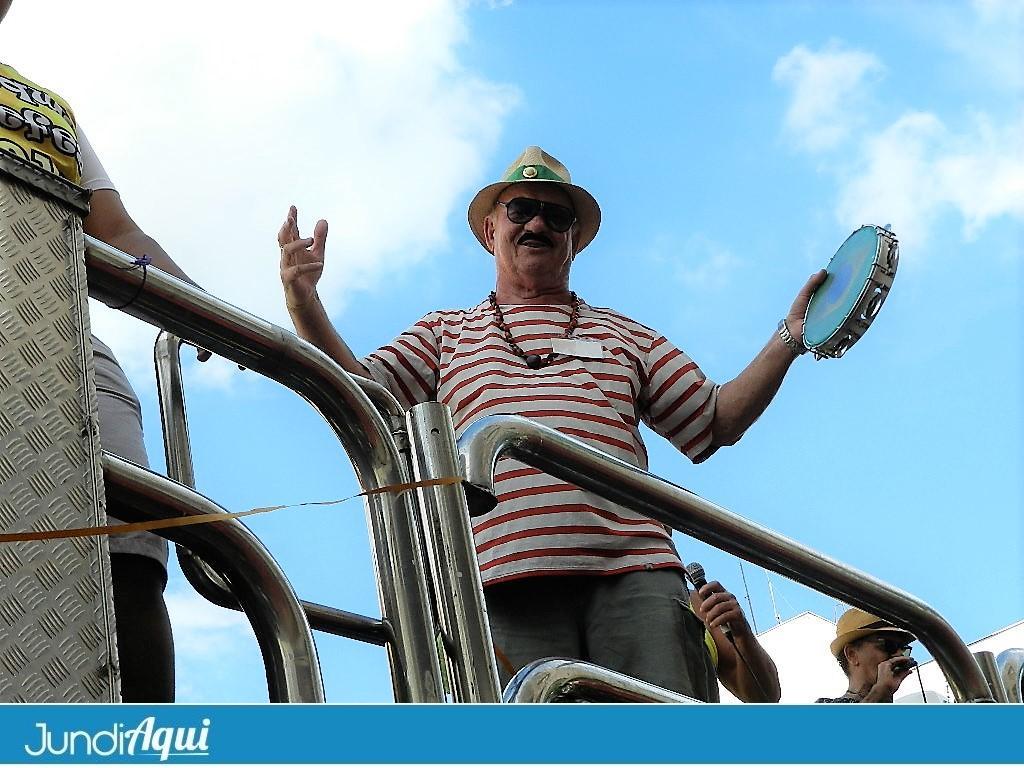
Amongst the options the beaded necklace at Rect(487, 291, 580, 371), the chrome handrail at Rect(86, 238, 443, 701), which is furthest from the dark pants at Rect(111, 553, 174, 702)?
the beaded necklace at Rect(487, 291, 580, 371)

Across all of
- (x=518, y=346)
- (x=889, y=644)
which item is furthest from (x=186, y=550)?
(x=889, y=644)

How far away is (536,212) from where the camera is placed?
361 centimetres

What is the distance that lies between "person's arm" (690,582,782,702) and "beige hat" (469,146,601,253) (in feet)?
3.67

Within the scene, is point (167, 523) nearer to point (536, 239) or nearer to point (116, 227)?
point (116, 227)

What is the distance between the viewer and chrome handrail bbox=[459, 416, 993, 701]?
1815 mm

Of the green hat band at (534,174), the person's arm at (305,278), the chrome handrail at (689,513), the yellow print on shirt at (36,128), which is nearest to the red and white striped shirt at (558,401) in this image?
the person's arm at (305,278)

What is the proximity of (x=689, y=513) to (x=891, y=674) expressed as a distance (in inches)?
95.4

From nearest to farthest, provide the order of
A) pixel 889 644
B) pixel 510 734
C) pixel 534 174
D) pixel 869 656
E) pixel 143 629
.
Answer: pixel 510 734 < pixel 143 629 < pixel 534 174 < pixel 889 644 < pixel 869 656

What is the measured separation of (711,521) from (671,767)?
63cm

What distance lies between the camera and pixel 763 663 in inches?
144

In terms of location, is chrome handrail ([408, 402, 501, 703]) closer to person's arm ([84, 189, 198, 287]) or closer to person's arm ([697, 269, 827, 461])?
person's arm ([84, 189, 198, 287])

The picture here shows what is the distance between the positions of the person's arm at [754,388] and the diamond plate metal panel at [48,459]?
6.82 ft

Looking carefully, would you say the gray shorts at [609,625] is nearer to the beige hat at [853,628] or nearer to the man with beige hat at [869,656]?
the man with beige hat at [869,656]

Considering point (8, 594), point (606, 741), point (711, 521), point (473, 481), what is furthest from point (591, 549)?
point (8, 594)
